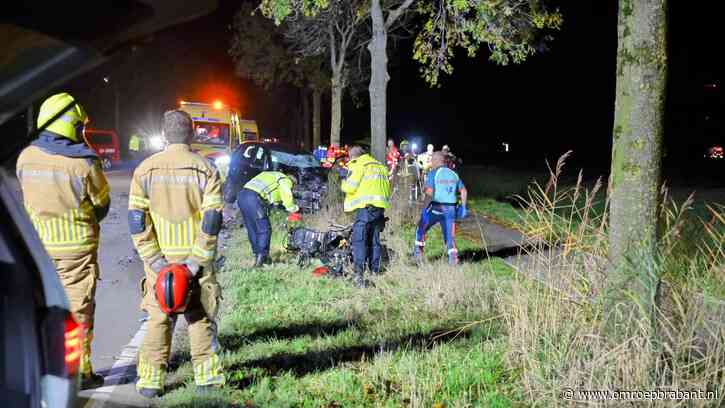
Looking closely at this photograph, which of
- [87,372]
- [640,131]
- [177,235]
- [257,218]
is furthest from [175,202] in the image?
[257,218]

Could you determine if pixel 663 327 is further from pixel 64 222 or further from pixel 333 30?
pixel 333 30

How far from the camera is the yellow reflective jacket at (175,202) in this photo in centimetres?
432

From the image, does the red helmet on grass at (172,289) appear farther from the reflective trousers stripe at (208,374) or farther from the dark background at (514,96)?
the dark background at (514,96)

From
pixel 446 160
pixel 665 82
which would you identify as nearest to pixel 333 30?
pixel 446 160

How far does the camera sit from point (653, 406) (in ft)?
12.3

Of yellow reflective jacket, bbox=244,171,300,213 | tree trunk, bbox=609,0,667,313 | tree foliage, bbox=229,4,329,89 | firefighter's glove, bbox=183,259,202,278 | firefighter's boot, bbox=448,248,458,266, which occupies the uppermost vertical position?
tree foliage, bbox=229,4,329,89

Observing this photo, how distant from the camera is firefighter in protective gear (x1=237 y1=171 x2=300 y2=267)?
8.59 meters

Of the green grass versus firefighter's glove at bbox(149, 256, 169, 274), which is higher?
firefighter's glove at bbox(149, 256, 169, 274)

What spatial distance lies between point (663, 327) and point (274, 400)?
8.14 feet

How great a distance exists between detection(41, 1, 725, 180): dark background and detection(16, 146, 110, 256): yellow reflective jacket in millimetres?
29549

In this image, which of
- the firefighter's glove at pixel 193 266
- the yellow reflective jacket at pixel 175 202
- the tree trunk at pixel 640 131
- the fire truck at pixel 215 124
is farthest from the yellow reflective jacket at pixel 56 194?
the fire truck at pixel 215 124

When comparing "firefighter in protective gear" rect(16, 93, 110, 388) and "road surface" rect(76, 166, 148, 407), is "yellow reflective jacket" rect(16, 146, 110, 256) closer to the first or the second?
"firefighter in protective gear" rect(16, 93, 110, 388)

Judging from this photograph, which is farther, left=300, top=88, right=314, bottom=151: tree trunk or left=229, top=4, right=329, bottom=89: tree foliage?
left=300, top=88, right=314, bottom=151: tree trunk

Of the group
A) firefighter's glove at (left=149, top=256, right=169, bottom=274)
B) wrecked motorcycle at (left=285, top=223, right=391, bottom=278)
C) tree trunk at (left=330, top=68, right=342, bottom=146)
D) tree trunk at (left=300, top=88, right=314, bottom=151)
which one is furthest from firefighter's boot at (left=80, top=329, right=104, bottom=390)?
tree trunk at (left=300, top=88, right=314, bottom=151)
